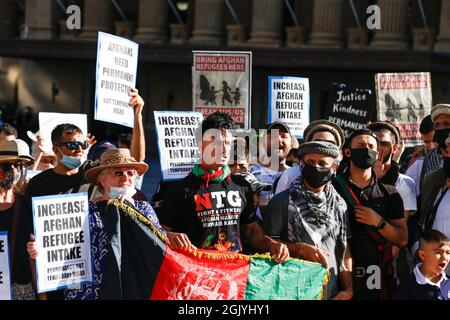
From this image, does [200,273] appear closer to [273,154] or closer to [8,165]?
[8,165]

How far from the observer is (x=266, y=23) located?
38.5 meters

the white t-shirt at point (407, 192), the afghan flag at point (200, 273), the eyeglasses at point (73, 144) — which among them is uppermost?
the eyeglasses at point (73, 144)

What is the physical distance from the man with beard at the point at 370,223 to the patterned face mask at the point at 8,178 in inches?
92.1

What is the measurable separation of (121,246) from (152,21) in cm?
3353

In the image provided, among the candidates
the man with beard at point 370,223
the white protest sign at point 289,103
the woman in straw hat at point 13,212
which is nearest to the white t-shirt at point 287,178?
the man with beard at point 370,223

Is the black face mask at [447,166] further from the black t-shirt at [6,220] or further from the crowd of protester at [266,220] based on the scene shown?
the black t-shirt at [6,220]

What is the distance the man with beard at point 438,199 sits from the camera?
26.8 ft

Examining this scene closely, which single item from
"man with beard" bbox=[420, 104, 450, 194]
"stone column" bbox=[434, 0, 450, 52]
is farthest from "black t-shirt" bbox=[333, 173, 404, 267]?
"stone column" bbox=[434, 0, 450, 52]

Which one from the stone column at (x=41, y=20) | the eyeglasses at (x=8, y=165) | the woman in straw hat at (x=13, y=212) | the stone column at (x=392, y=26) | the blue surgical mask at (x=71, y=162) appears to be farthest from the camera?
the stone column at (x=41, y=20)

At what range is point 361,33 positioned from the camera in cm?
3731

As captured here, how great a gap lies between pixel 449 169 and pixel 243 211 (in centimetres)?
174

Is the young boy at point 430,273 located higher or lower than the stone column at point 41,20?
lower

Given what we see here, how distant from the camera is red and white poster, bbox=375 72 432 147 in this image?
12.7m

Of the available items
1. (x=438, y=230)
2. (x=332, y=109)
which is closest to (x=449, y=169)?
(x=438, y=230)
